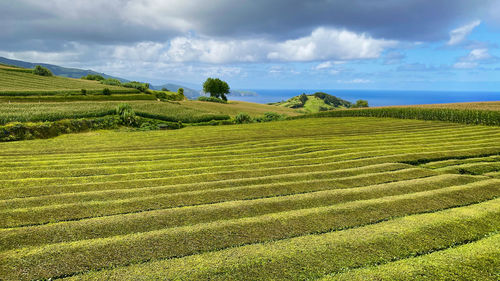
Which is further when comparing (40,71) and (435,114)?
(40,71)

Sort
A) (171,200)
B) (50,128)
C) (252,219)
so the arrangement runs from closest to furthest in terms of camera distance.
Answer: (252,219)
(171,200)
(50,128)

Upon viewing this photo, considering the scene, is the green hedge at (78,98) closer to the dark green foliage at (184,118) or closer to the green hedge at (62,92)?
the green hedge at (62,92)

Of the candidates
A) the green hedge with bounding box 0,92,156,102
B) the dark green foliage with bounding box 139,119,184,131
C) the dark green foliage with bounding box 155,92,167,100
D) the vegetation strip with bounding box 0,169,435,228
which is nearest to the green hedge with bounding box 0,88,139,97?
the green hedge with bounding box 0,92,156,102

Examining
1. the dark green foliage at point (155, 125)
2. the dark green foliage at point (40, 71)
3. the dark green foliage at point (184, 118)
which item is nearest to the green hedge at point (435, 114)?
the dark green foliage at point (184, 118)

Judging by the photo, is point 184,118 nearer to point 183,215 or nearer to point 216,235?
point 183,215

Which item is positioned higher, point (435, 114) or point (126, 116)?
point (435, 114)

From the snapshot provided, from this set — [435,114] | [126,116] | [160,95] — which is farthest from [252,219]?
[160,95]

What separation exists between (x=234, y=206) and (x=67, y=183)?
10.6 meters

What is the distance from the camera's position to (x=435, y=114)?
51000 mm

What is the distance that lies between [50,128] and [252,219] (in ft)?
146

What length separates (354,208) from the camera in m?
11.7

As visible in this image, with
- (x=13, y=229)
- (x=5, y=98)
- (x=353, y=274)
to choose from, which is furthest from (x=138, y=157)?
(x=5, y=98)

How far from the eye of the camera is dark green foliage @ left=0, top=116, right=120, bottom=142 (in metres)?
37.1

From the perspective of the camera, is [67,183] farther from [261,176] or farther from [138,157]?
[261,176]
